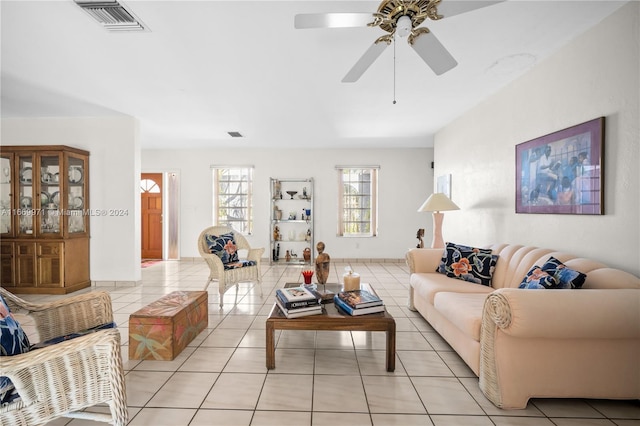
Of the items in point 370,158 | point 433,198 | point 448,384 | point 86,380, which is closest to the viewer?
point 86,380

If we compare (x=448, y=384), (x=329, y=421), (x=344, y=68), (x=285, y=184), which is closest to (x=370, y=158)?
(x=285, y=184)

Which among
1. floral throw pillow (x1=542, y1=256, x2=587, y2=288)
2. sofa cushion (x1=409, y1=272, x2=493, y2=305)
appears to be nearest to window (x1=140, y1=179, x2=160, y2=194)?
sofa cushion (x1=409, y1=272, x2=493, y2=305)

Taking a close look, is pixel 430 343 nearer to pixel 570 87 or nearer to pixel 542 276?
pixel 542 276

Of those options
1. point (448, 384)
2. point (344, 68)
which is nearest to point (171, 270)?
point (344, 68)

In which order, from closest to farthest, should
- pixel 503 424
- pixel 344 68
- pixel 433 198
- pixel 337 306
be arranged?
1. pixel 503 424
2. pixel 337 306
3. pixel 344 68
4. pixel 433 198

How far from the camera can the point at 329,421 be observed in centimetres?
162

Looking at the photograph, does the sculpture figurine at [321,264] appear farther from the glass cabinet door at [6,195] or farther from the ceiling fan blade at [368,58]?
the glass cabinet door at [6,195]

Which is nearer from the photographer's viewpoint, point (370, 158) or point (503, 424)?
point (503, 424)

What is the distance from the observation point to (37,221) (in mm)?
4039

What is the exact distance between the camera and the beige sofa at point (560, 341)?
5.24ft

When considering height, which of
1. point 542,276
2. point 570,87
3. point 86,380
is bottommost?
point 86,380

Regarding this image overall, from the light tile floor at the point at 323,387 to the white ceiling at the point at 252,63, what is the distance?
2555 millimetres

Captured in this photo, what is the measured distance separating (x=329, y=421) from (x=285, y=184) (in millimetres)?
5338

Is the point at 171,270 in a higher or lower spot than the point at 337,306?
lower
